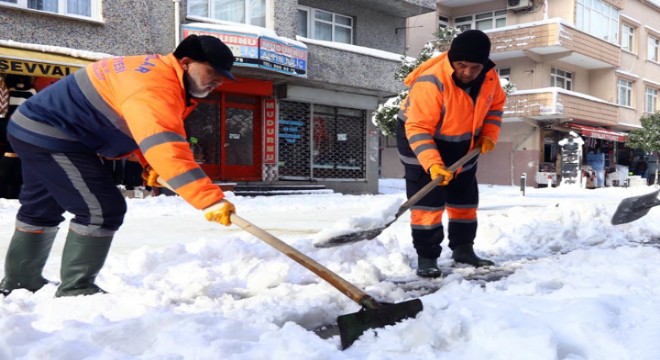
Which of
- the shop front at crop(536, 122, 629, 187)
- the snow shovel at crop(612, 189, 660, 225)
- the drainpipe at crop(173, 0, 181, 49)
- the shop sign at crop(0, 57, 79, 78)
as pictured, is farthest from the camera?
the shop front at crop(536, 122, 629, 187)

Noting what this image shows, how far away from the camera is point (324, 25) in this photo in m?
15.7

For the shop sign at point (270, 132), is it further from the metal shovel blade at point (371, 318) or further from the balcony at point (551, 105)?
the metal shovel blade at point (371, 318)

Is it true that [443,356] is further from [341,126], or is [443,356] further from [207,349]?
[341,126]

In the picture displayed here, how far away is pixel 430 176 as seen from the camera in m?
3.98

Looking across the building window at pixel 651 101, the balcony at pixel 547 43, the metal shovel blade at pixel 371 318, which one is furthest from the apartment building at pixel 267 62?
the building window at pixel 651 101

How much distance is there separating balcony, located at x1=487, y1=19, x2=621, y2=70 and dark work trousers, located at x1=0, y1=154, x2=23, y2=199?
62.3 feet

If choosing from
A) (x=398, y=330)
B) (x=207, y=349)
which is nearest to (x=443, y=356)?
(x=398, y=330)

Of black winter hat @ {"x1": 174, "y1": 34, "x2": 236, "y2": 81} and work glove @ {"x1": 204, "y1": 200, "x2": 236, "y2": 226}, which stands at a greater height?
black winter hat @ {"x1": 174, "y1": 34, "x2": 236, "y2": 81}

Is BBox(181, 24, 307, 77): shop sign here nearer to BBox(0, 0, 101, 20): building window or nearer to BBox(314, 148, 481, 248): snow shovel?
BBox(0, 0, 101, 20): building window

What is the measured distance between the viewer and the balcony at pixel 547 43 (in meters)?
21.8

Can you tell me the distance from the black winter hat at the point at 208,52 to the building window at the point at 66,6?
351 inches

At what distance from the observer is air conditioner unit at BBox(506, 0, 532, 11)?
76.0 ft

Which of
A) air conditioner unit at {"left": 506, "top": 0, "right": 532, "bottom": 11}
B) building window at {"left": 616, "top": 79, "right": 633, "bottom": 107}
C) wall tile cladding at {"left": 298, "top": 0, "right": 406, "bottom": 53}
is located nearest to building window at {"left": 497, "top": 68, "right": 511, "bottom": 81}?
air conditioner unit at {"left": 506, "top": 0, "right": 532, "bottom": 11}

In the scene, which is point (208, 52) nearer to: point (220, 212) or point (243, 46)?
point (220, 212)
